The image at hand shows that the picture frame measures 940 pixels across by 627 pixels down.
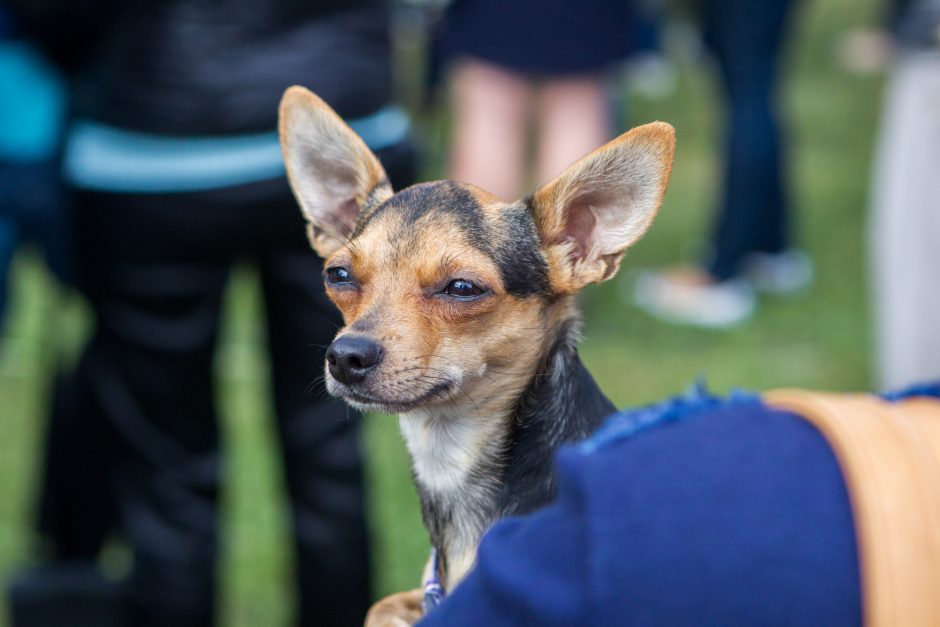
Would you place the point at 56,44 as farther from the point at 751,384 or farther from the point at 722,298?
the point at 722,298

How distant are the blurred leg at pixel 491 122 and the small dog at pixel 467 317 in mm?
3333

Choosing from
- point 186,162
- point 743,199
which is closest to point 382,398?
point 186,162

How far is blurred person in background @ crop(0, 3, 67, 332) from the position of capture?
2.79m

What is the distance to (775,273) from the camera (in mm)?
6227

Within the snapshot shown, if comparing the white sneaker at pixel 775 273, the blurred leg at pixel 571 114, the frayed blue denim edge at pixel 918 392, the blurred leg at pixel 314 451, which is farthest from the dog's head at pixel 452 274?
the white sneaker at pixel 775 273

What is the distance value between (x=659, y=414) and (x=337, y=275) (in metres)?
0.83

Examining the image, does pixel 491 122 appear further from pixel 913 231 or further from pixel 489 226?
pixel 489 226

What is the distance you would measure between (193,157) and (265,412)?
2.35 metres

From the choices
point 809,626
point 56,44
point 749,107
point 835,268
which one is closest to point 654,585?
point 809,626

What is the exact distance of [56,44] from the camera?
276 cm

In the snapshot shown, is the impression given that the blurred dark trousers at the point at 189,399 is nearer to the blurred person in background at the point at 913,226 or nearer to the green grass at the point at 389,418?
the green grass at the point at 389,418

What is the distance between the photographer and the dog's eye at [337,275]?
1.73m

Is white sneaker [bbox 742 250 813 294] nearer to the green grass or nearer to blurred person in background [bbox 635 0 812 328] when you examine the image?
blurred person in background [bbox 635 0 812 328]

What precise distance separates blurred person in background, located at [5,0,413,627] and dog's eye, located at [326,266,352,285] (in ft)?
2.55
